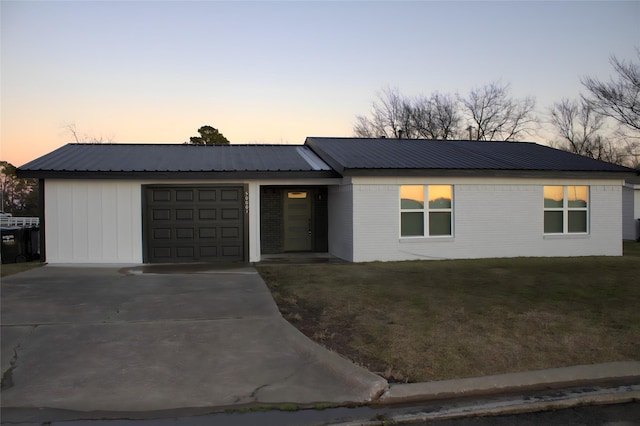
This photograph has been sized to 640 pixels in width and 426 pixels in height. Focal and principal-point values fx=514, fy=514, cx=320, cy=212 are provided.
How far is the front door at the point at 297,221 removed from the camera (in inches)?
700

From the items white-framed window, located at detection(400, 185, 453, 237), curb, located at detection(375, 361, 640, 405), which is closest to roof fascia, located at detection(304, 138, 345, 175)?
white-framed window, located at detection(400, 185, 453, 237)

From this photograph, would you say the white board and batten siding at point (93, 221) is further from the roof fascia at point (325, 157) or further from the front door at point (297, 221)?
the roof fascia at point (325, 157)

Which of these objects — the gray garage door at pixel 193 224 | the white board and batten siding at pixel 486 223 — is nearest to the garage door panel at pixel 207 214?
the gray garage door at pixel 193 224

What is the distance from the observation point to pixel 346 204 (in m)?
15.0

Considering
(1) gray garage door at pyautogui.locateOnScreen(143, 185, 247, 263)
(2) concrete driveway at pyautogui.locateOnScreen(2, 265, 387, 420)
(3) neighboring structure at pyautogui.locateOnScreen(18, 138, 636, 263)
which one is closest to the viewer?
(2) concrete driveway at pyautogui.locateOnScreen(2, 265, 387, 420)

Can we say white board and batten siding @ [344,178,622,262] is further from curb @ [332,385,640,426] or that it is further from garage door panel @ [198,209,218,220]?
curb @ [332,385,640,426]

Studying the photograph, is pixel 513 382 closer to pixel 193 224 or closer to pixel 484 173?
pixel 484 173

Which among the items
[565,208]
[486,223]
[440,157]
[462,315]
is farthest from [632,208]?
[462,315]

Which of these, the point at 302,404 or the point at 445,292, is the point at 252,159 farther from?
the point at 302,404

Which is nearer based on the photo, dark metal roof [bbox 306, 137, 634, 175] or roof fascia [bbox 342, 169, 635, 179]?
roof fascia [bbox 342, 169, 635, 179]

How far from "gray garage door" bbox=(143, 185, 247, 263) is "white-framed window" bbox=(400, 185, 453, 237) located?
4687 millimetres

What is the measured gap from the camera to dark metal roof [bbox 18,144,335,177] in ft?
46.4

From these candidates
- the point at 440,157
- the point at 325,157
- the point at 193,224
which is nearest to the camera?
the point at 193,224

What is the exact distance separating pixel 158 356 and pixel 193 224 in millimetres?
9209
